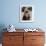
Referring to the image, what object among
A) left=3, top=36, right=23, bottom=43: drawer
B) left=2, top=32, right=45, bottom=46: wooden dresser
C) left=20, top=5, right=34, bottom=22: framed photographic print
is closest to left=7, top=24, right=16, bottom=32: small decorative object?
left=2, top=32, right=45, bottom=46: wooden dresser

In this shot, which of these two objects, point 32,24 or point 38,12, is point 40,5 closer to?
point 38,12

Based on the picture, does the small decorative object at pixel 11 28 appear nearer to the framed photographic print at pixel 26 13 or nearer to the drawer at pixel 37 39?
the framed photographic print at pixel 26 13

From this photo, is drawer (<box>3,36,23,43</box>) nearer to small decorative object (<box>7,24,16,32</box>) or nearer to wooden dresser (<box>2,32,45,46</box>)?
wooden dresser (<box>2,32,45,46</box>)

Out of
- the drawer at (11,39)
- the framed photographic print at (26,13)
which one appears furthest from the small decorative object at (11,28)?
the framed photographic print at (26,13)

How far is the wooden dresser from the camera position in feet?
12.2

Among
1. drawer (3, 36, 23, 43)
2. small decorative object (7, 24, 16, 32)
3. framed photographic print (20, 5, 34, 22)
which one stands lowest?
drawer (3, 36, 23, 43)

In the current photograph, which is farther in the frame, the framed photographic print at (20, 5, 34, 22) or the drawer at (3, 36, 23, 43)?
the framed photographic print at (20, 5, 34, 22)

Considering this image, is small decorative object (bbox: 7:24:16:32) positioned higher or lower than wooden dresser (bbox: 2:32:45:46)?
higher

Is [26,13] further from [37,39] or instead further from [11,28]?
[37,39]

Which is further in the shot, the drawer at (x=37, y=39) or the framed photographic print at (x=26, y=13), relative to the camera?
the framed photographic print at (x=26, y=13)

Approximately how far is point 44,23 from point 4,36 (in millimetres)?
1414

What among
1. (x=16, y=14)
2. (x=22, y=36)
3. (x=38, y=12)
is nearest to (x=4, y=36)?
(x=22, y=36)

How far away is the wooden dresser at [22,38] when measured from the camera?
3.72m

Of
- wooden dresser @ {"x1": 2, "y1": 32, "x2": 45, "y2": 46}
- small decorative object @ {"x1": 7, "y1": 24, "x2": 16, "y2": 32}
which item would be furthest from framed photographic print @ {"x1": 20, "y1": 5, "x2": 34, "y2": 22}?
wooden dresser @ {"x1": 2, "y1": 32, "x2": 45, "y2": 46}
